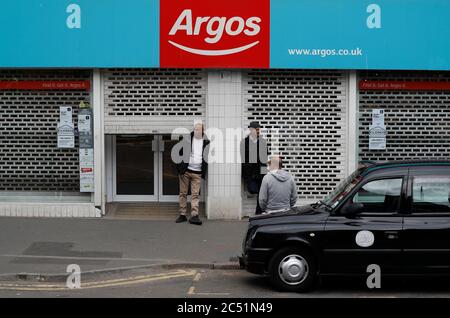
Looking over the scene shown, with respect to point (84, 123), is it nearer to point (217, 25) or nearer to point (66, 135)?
point (66, 135)

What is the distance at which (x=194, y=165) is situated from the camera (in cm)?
1245

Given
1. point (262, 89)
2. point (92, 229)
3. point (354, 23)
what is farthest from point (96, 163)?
point (354, 23)

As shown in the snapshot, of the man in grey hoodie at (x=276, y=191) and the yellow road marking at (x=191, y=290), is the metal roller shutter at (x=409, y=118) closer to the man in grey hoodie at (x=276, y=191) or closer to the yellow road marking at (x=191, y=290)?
the man in grey hoodie at (x=276, y=191)

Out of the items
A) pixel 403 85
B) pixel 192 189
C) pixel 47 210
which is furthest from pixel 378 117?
pixel 47 210

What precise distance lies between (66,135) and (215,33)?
3.48 m

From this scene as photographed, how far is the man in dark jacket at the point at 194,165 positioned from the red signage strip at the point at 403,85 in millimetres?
3319

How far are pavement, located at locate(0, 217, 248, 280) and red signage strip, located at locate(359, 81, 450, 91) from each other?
357 cm

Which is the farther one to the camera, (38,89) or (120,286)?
(38,89)

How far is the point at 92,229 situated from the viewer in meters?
11.9

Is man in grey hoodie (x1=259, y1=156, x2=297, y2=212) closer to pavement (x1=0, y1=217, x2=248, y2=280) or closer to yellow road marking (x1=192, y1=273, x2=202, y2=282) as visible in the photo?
pavement (x1=0, y1=217, x2=248, y2=280)

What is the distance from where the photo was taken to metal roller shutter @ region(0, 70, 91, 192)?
507 inches

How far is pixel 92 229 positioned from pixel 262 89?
4.14 metres

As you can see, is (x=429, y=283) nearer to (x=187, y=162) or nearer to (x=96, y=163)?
(x=187, y=162)

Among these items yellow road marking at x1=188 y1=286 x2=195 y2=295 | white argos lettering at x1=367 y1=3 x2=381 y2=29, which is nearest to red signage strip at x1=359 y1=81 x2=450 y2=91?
white argos lettering at x1=367 y1=3 x2=381 y2=29
